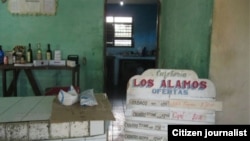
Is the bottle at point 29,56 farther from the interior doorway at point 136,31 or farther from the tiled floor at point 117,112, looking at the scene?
the interior doorway at point 136,31

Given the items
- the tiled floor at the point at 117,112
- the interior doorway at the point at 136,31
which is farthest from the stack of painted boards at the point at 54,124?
the interior doorway at the point at 136,31

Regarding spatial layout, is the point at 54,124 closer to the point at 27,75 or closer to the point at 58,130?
the point at 58,130

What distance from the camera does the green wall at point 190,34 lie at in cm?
194

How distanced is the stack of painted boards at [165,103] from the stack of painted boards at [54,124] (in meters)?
0.48

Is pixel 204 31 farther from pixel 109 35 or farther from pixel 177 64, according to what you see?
pixel 109 35

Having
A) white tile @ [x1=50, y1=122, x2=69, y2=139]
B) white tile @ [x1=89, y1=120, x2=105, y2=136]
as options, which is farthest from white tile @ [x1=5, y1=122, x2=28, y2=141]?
white tile @ [x1=89, y1=120, x2=105, y2=136]

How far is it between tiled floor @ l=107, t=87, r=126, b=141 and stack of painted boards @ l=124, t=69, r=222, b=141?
127 cm

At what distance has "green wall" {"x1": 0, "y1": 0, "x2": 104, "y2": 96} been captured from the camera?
397cm

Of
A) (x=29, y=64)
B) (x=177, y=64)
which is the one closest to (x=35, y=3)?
(x=29, y=64)

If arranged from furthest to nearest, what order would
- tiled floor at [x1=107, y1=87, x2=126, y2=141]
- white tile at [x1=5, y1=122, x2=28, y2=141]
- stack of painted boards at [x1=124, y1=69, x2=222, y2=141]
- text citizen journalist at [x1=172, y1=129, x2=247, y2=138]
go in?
tiled floor at [x1=107, y1=87, x2=126, y2=141]
stack of painted boards at [x1=124, y1=69, x2=222, y2=141]
text citizen journalist at [x1=172, y1=129, x2=247, y2=138]
white tile at [x1=5, y1=122, x2=28, y2=141]

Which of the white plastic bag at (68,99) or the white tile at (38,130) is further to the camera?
the white plastic bag at (68,99)

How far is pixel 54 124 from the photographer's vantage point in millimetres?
1064

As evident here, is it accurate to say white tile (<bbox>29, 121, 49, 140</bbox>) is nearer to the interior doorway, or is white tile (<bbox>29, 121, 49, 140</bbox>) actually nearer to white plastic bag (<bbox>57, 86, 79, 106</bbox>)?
white plastic bag (<bbox>57, 86, 79, 106</bbox>)

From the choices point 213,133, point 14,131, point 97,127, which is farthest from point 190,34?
point 14,131
